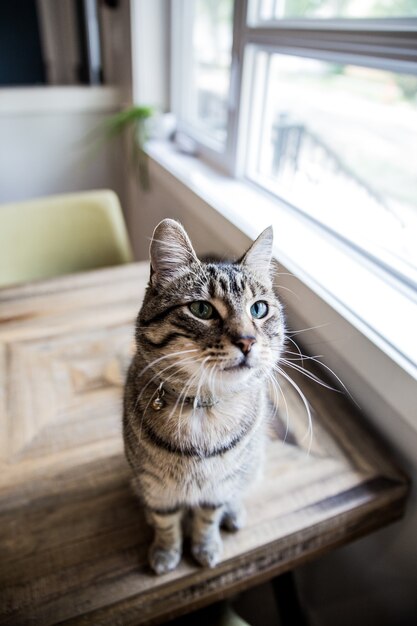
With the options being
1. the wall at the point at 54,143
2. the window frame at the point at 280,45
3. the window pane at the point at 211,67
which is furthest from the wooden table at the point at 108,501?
the wall at the point at 54,143

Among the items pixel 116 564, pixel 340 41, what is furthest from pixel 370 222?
pixel 116 564

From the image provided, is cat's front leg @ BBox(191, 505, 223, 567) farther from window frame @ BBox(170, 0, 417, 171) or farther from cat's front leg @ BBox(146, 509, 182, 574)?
window frame @ BBox(170, 0, 417, 171)

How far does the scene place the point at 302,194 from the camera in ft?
3.62

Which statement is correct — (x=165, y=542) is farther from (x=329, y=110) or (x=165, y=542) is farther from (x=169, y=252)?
(x=329, y=110)

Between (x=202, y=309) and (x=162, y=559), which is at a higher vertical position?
(x=202, y=309)

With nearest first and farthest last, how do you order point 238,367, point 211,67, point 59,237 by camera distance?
1. point 238,367
2. point 59,237
3. point 211,67

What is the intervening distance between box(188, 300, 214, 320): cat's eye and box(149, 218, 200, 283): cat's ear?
0.17 ft

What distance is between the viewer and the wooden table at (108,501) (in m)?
0.55

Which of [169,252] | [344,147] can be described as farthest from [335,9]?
[169,252]

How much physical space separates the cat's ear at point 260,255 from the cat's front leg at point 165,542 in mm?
371

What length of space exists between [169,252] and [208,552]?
0.41 metres

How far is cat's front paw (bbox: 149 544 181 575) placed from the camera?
57cm

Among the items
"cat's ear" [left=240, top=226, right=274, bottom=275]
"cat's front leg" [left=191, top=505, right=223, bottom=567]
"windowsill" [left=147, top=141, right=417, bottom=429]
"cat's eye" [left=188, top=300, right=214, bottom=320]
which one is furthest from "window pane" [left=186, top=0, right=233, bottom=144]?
"cat's front leg" [left=191, top=505, right=223, bottom=567]

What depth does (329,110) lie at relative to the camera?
105 cm
